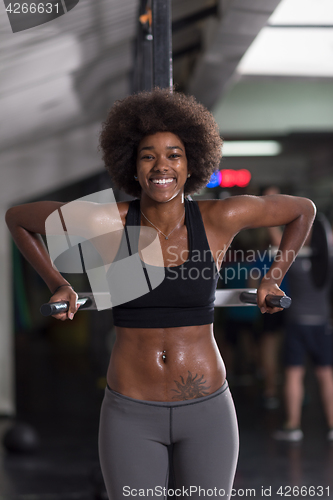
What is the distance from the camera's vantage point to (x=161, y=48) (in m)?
1.74

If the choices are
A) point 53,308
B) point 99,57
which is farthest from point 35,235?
point 99,57

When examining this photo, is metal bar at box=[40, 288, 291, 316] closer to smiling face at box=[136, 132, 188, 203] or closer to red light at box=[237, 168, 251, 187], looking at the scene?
smiling face at box=[136, 132, 188, 203]

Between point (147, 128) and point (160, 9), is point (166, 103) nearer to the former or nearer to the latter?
point (147, 128)

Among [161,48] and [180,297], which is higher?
[161,48]

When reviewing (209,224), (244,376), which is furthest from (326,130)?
(209,224)

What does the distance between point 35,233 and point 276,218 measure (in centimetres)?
72

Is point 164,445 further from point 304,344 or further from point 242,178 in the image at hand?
point 242,178

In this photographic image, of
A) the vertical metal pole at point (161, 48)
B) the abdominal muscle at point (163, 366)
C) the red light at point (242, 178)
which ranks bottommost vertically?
the red light at point (242, 178)

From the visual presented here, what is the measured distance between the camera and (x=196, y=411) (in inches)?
53.9

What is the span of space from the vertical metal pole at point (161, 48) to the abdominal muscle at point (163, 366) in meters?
0.88

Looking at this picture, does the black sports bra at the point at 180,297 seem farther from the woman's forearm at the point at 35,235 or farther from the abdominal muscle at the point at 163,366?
the woman's forearm at the point at 35,235

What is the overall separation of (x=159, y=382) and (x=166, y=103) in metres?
0.79

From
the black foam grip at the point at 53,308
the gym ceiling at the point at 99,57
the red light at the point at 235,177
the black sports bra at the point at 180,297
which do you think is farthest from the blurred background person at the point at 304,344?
the black foam grip at the point at 53,308

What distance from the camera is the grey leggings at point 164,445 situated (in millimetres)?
1351
